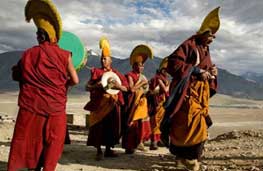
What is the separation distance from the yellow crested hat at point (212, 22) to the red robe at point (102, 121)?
1878 millimetres

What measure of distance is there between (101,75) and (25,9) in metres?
2.73

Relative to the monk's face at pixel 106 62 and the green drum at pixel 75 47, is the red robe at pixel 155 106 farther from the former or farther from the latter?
the green drum at pixel 75 47

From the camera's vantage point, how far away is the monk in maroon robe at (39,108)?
194 inches

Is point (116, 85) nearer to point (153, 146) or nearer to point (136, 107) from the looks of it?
point (136, 107)

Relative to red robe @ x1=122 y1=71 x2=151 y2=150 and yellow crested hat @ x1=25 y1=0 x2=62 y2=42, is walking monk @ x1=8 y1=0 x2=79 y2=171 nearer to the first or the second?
yellow crested hat @ x1=25 y1=0 x2=62 y2=42

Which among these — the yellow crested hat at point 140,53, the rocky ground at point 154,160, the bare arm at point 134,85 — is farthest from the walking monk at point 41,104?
the yellow crested hat at point 140,53

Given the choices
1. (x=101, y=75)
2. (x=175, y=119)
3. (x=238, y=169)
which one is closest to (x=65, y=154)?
(x=101, y=75)

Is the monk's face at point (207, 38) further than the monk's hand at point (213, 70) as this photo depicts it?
Yes

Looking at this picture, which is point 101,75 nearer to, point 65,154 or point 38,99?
point 65,154

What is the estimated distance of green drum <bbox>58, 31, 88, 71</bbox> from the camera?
255 inches

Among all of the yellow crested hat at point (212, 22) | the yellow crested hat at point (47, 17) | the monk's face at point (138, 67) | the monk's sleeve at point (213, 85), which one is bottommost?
the monk's sleeve at point (213, 85)

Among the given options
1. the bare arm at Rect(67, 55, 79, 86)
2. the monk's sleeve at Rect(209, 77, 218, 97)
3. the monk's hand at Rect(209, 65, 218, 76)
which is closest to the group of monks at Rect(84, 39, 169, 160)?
the monk's sleeve at Rect(209, 77, 218, 97)

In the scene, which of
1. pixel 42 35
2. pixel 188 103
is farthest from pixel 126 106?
pixel 42 35

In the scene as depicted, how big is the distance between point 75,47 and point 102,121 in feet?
5.89
